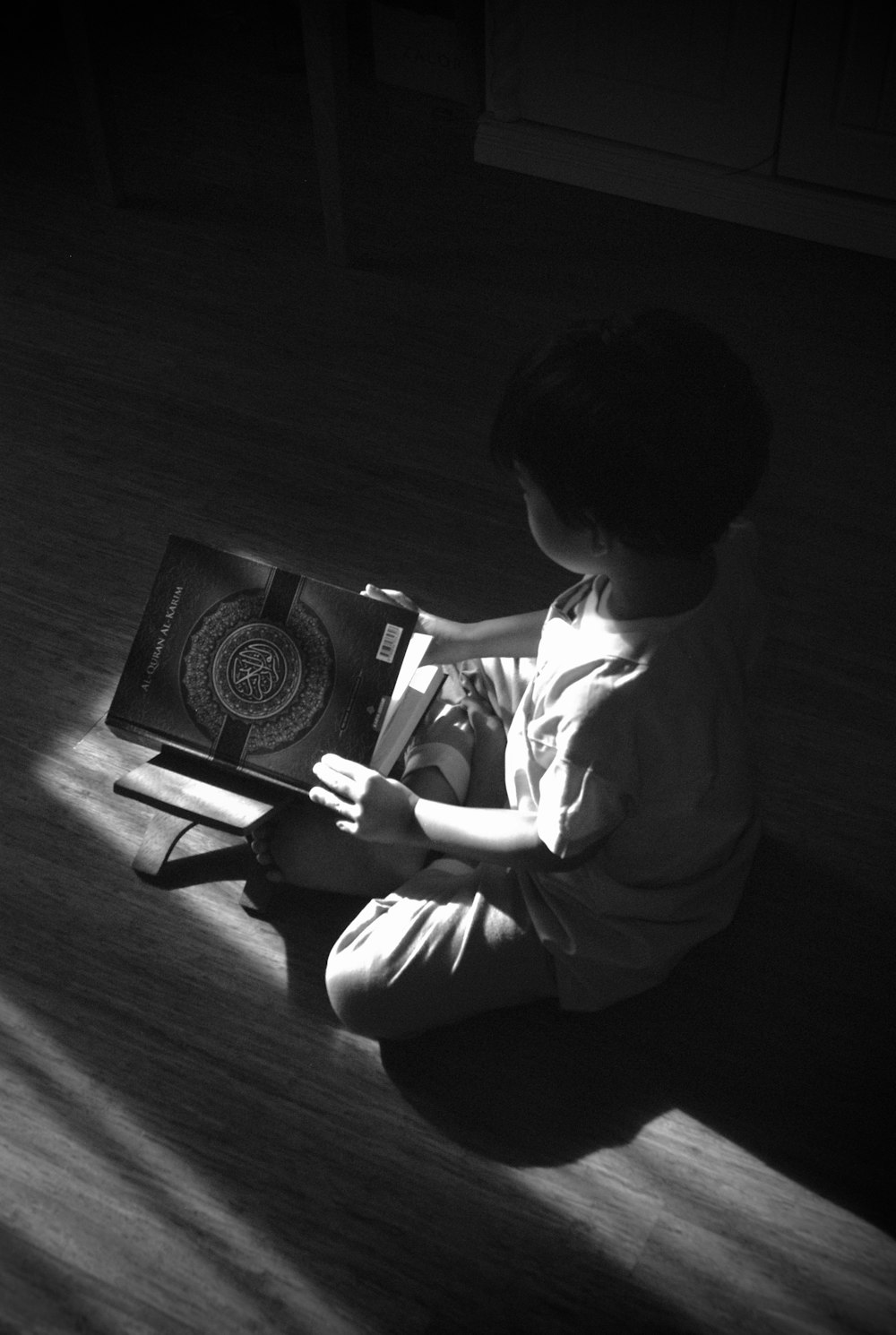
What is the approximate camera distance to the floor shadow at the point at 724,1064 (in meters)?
1.22

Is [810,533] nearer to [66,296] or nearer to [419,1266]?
[419,1266]

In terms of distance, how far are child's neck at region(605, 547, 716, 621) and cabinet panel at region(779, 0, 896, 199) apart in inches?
55.4

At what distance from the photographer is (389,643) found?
1.19 meters

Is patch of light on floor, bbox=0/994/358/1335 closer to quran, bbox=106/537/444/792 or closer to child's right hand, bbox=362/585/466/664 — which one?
quran, bbox=106/537/444/792

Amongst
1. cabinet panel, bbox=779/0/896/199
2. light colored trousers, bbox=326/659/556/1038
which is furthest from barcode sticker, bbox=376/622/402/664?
cabinet panel, bbox=779/0/896/199

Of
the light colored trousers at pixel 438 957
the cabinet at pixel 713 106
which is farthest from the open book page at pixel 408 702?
the cabinet at pixel 713 106

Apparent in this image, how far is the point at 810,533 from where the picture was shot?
180cm

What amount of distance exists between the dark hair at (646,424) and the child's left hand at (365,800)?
12.6 inches

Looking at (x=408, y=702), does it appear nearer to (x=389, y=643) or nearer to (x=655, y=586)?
(x=389, y=643)

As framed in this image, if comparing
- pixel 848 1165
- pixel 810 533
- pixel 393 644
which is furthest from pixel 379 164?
pixel 848 1165

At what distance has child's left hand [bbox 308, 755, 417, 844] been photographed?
1.16 meters

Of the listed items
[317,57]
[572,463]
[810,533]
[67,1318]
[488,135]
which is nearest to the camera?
[572,463]

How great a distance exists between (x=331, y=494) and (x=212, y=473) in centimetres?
18

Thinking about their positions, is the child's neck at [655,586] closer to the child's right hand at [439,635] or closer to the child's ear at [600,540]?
the child's ear at [600,540]
